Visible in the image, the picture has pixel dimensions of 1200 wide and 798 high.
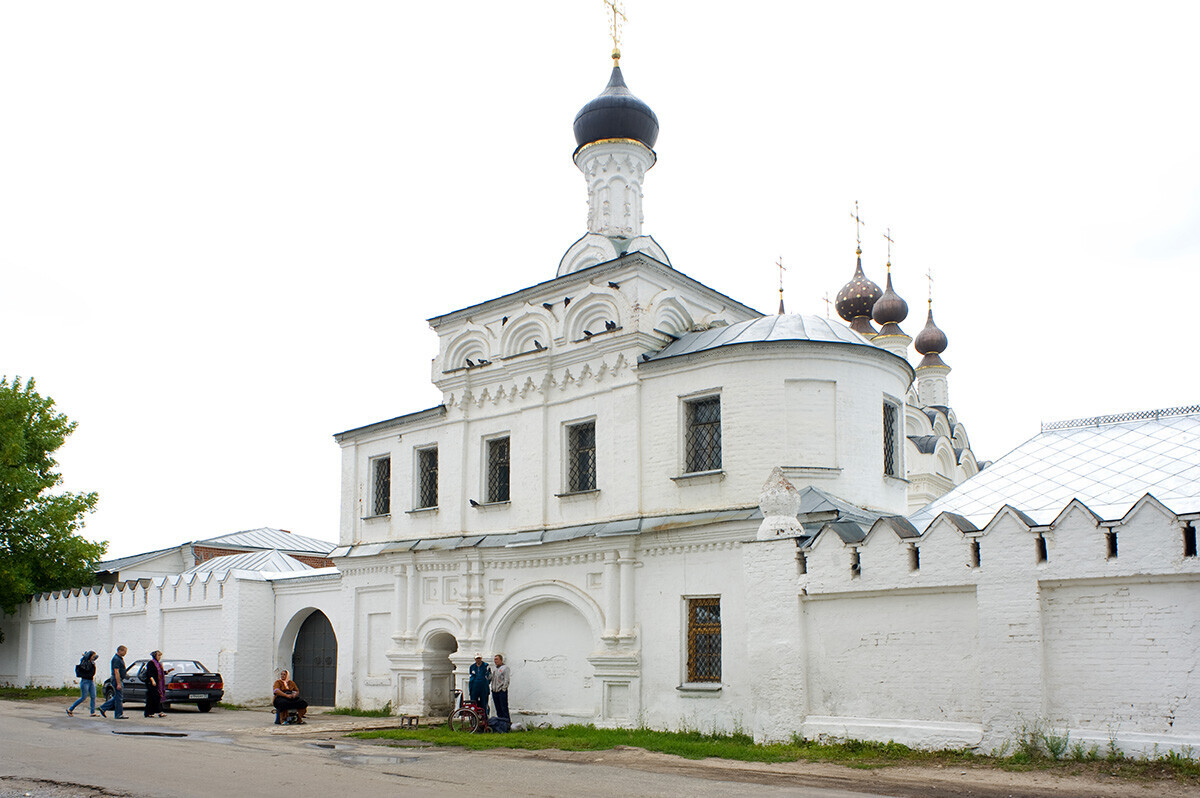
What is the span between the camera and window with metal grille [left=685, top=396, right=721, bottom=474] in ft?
51.8

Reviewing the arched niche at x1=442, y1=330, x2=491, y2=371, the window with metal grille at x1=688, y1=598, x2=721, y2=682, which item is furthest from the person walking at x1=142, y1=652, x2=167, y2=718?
the window with metal grille at x1=688, y1=598, x2=721, y2=682

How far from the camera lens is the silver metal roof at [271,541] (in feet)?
113

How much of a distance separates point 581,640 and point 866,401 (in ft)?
18.9

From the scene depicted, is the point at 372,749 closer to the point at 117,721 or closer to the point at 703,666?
the point at 703,666

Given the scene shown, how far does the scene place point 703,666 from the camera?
14812mm

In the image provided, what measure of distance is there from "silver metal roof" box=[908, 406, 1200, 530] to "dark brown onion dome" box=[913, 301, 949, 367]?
66.8 feet

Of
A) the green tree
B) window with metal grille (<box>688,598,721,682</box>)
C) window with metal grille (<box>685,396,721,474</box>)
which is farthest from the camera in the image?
the green tree

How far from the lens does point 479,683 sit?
16141 mm

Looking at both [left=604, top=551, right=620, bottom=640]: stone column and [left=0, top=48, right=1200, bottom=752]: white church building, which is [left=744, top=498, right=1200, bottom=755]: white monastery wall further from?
[left=604, top=551, right=620, bottom=640]: stone column

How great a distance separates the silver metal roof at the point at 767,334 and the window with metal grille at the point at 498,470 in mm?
3562

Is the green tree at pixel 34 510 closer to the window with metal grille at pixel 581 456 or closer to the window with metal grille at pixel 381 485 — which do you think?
the window with metal grille at pixel 381 485

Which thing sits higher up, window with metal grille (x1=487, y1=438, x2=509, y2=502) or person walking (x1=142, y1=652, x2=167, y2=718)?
window with metal grille (x1=487, y1=438, x2=509, y2=502)

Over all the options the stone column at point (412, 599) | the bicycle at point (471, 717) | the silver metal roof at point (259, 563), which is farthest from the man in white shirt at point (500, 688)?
the silver metal roof at point (259, 563)

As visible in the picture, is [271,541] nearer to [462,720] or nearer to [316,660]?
[316,660]
